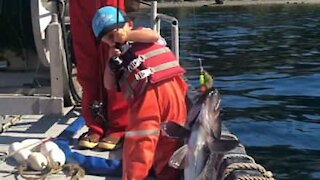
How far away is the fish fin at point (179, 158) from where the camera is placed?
4328mm

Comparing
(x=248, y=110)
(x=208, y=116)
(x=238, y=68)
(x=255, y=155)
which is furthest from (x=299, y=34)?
(x=208, y=116)

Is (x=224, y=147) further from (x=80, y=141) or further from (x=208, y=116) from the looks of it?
(x=80, y=141)

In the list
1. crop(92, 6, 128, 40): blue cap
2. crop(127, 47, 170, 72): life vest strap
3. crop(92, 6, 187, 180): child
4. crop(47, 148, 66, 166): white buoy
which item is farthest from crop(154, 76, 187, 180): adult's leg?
crop(47, 148, 66, 166): white buoy

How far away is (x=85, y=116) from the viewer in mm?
5738

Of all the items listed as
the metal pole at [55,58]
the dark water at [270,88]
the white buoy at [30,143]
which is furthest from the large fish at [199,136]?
the dark water at [270,88]

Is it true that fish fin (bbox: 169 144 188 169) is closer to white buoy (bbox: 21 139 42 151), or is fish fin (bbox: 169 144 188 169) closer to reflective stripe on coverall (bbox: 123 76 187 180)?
reflective stripe on coverall (bbox: 123 76 187 180)

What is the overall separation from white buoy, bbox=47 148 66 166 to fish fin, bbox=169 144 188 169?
101cm

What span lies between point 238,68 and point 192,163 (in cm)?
1344

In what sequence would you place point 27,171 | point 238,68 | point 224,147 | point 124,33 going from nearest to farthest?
1. point 224,147
2. point 124,33
3. point 27,171
4. point 238,68

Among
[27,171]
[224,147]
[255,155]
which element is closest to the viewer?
[224,147]

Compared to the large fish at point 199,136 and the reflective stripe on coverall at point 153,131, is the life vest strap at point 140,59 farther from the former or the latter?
the large fish at point 199,136

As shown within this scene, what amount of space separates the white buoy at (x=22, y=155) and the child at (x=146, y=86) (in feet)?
2.76

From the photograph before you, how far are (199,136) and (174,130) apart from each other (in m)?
0.20

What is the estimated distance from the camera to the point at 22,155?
5.16m
